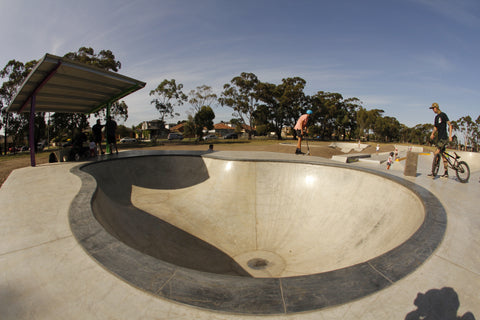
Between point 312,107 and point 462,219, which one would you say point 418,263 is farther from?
point 312,107

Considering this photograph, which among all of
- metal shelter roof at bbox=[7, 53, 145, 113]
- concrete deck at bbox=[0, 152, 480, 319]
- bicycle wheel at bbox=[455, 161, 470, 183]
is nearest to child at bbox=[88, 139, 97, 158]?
metal shelter roof at bbox=[7, 53, 145, 113]

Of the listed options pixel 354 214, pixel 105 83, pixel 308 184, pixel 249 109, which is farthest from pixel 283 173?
pixel 249 109

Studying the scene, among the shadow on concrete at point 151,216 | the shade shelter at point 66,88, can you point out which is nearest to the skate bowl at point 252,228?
the shadow on concrete at point 151,216

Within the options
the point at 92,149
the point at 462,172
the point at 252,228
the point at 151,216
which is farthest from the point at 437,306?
the point at 92,149

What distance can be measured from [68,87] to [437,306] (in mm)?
10815

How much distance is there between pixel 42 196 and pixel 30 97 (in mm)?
5783

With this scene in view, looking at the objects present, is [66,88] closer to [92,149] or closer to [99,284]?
[92,149]

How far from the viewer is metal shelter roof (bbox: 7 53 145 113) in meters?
6.37

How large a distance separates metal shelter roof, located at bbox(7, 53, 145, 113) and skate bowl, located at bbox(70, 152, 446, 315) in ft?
9.87

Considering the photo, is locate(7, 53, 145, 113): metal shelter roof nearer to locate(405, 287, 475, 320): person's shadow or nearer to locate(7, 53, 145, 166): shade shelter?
locate(7, 53, 145, 166): shade shelter

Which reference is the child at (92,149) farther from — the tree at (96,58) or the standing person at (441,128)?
the tree at (96,58)

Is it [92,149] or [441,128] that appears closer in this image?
[441,128]

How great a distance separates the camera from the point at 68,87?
7.97m

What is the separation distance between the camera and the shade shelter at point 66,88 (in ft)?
21.0
